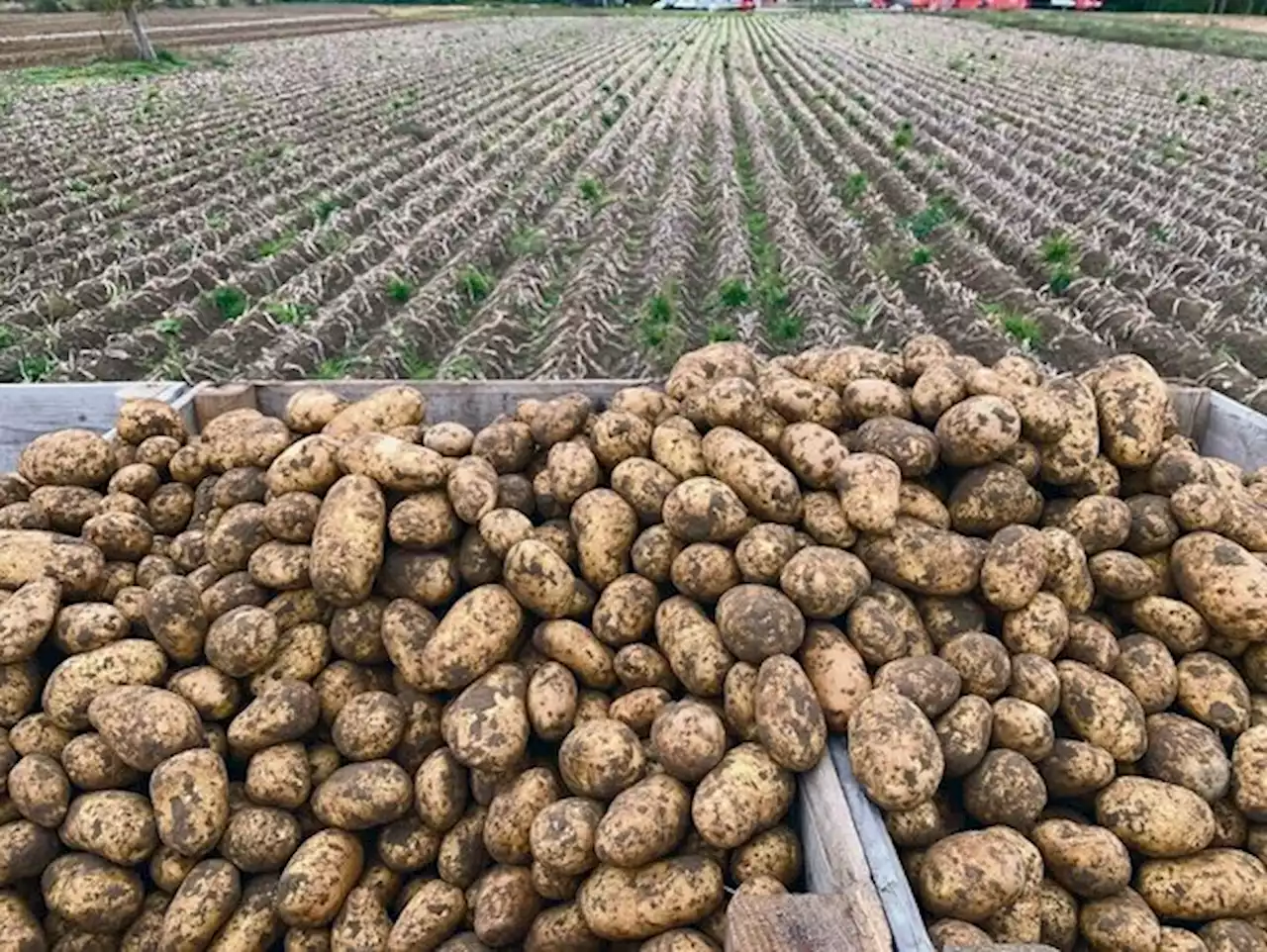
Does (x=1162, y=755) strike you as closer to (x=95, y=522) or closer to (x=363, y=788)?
(x=363, y=788)

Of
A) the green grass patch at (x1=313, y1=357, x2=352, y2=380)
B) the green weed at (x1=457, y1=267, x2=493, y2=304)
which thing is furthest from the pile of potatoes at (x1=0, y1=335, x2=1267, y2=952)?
the green weed at (x1=457, y1=267, x2=493, y2=304)

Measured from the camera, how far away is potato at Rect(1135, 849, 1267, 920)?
83.4 inches

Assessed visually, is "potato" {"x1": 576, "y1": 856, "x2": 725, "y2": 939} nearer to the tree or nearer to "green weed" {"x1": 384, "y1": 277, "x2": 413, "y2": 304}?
"green weed" {"x1": 384, "y1": 277, "x2": 413, "y2": 304}

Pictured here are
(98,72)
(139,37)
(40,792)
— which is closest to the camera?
(40,792)

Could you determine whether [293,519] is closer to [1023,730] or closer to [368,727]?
Result: [368,727]

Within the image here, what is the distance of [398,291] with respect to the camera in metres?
A: 8.04

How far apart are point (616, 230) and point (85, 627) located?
8.14 meters

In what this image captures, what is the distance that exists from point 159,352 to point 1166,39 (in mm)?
35178

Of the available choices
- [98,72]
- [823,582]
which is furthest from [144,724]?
[98,72]

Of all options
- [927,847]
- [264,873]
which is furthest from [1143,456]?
[264,873]

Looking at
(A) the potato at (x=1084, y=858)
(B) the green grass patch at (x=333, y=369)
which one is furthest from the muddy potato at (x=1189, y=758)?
(B) the green grass patch at (x=333, y=369)

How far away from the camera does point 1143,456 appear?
282 cm

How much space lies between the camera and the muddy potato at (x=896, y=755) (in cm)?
210

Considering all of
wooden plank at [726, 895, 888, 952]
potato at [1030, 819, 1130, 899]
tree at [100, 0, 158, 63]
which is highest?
wooden plank at [726, 895, 888, 952]
